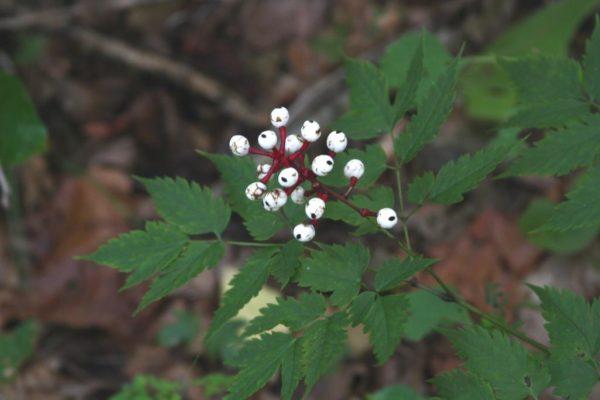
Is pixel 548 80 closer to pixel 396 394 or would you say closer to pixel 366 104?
pixel 366 104

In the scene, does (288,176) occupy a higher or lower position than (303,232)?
higher

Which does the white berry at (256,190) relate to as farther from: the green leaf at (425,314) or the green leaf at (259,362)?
the green leaf at (425,314)

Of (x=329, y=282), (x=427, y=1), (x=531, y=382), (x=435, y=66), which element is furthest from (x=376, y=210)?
(x=427, y=1)

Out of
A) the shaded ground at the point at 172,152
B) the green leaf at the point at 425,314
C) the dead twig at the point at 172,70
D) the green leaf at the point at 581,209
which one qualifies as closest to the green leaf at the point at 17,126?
the shaded ground at the point at 172,152

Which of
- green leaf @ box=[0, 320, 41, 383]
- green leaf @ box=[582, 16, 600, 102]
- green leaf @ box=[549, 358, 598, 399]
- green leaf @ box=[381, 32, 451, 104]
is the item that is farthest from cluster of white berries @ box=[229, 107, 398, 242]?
green leaf @ box=[0, 320, 41, 383]

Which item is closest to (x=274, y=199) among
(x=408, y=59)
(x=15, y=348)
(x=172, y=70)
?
(x=408, y=59)

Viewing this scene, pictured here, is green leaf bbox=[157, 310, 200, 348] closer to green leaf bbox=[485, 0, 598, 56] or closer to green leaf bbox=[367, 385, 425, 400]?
green leaf bbox=[367, 385, 425, 400]
